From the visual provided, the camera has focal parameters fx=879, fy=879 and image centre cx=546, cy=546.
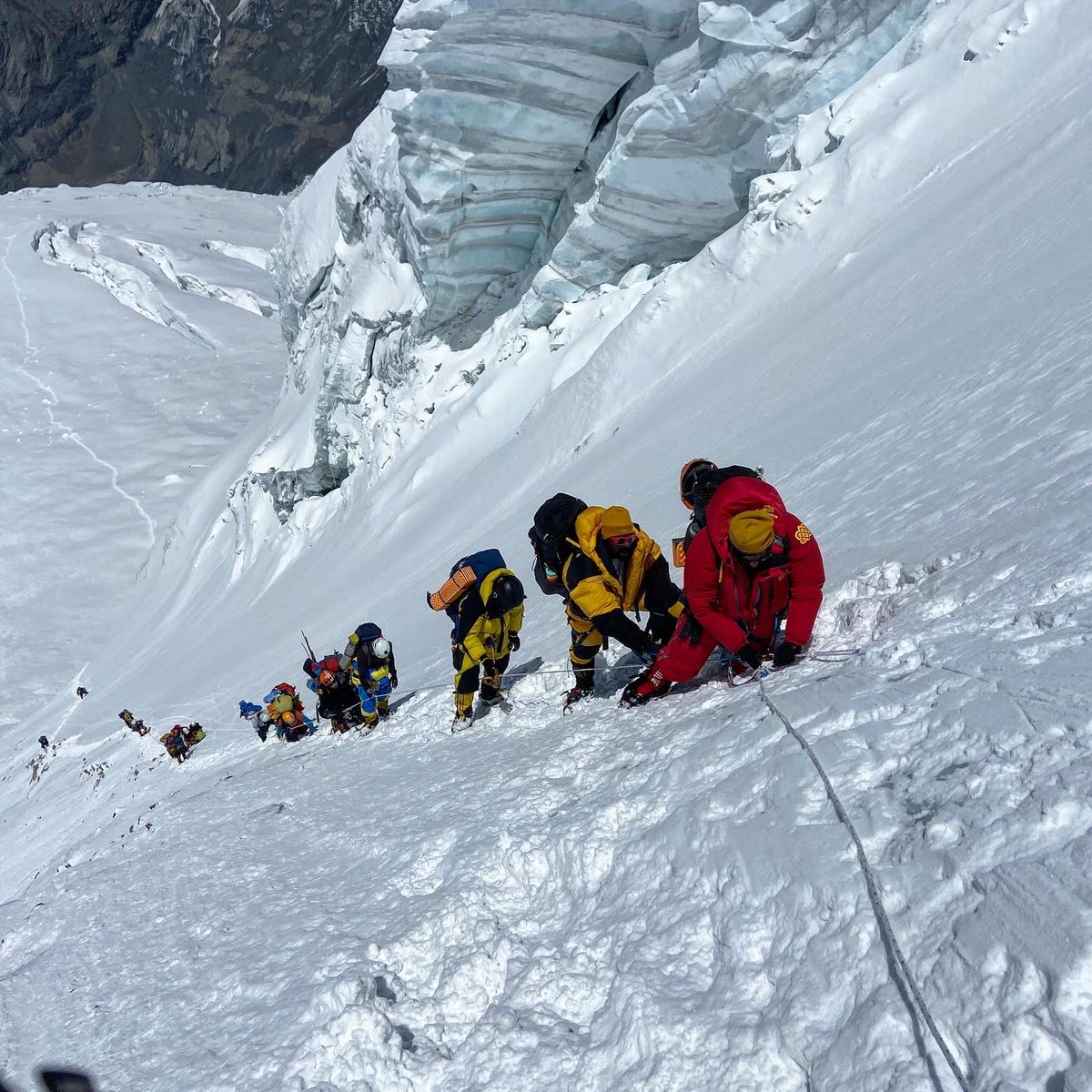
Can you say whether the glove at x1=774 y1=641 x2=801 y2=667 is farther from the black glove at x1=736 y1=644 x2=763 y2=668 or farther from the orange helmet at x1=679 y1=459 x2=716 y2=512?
the orange helmet at x1=679 y1=459 x2=716 y2=512

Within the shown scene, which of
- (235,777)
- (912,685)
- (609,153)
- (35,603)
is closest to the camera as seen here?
(912,685)

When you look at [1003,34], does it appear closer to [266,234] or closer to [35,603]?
[35,603]

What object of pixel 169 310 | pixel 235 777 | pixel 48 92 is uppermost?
pixel 48 92

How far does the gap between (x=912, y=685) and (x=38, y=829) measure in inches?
454

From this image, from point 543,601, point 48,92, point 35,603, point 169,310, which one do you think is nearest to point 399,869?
point 543,601

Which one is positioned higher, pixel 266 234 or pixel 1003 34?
pixel 266 234

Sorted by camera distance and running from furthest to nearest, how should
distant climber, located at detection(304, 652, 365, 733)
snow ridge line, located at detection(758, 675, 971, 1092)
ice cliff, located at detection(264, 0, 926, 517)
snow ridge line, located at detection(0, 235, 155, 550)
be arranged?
snow ridge line, located at detection(0, 235, 155, 550), ice cliff, located at detection(264, 0, 926, 517), distant climber, located at detection(304, 652, 365, 733), snow ridge line, located at detection(758, 675, 971, 1092)

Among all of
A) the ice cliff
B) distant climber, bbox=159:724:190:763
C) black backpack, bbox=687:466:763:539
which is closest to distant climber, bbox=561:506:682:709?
black backpack, bbox=687:466:763:539

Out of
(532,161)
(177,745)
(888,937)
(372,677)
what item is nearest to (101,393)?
(532,161)

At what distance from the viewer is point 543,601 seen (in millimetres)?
7891

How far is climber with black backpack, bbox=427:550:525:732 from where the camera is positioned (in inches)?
206

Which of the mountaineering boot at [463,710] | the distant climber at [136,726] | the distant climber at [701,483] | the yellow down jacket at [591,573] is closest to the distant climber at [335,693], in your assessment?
the mountaineering boot at [463,710]

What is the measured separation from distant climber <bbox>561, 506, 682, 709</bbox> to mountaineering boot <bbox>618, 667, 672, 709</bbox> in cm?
24

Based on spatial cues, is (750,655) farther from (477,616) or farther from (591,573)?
(477,616)
